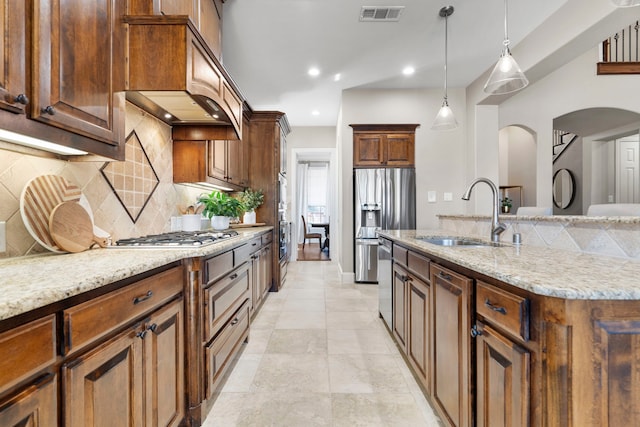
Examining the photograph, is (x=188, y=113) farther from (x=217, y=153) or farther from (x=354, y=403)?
(x=354, y=403)

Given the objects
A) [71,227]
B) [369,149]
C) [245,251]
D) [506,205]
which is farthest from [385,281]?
[506,205]

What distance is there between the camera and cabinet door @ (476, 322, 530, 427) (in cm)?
86

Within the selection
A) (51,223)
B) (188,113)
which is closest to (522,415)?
(51,223)

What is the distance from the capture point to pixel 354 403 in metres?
1.70

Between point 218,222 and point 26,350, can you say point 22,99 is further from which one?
point 218,222

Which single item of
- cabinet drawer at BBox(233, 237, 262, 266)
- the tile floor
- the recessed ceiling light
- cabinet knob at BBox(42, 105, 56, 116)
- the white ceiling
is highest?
the recessed ceiling light

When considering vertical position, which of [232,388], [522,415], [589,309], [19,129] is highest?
[19,129]

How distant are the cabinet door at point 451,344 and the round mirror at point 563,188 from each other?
7.18 meters

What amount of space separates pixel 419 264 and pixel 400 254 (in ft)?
1.35

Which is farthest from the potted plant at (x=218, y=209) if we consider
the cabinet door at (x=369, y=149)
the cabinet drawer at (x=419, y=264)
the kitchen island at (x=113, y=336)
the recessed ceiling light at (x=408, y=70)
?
the recessed ceiling light at (x=408, y=70)

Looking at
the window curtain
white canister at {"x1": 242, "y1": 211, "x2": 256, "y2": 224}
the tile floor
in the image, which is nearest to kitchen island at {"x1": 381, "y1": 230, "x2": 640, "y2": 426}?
the tile floor

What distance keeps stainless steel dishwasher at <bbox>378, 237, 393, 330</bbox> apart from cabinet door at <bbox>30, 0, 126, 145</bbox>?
2049 millimetres

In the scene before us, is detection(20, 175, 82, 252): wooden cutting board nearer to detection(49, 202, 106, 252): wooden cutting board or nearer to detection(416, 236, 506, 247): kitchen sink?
detection(49, 202, 106, 252): wooden cutting board

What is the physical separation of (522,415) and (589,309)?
0.37 meters
